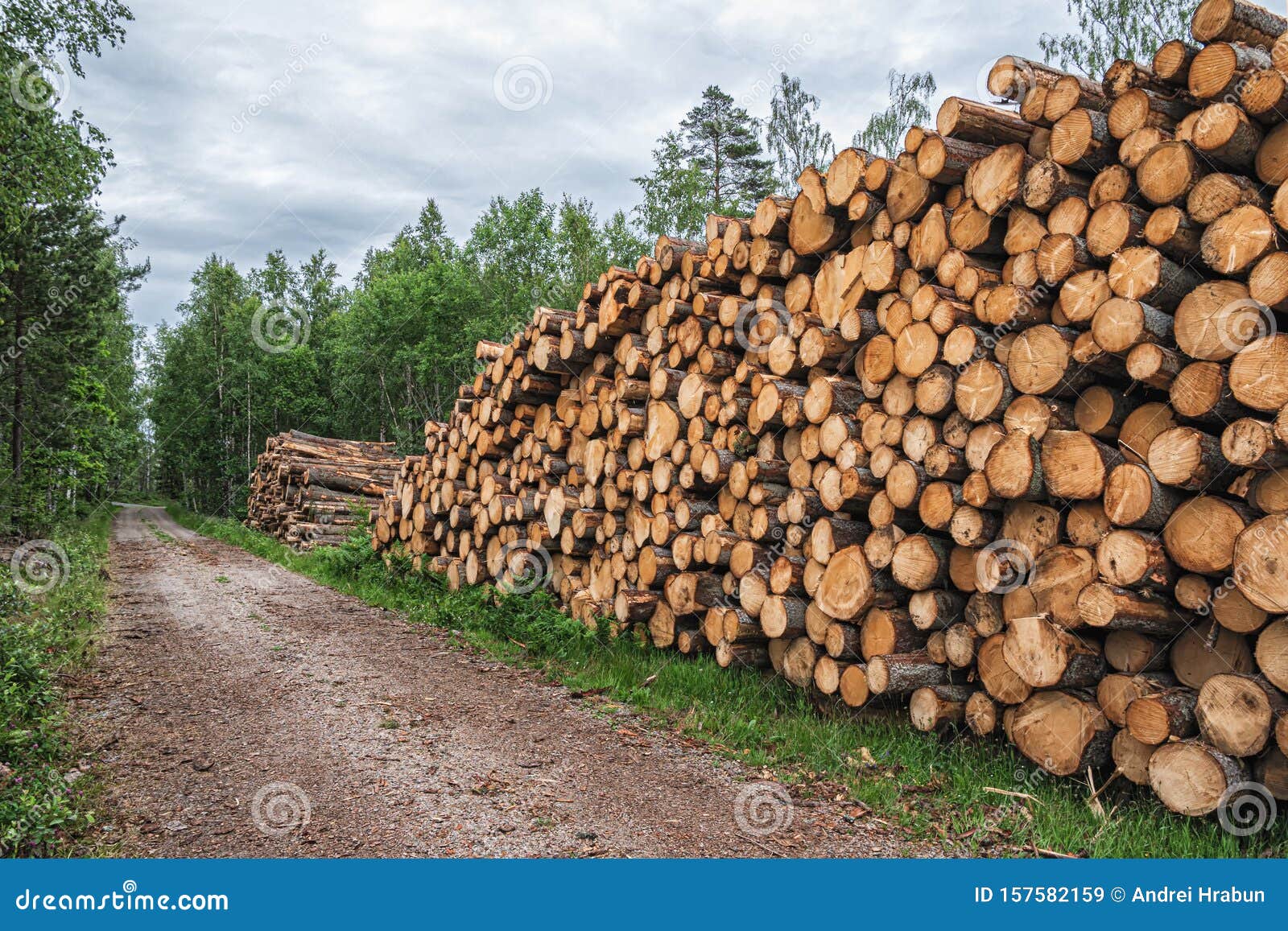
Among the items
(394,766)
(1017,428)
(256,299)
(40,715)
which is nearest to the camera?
(1017,428)

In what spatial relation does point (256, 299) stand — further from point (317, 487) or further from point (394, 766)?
point (394, 766)

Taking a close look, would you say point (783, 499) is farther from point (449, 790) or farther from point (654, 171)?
point (654, 171)

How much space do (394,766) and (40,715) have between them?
89.8 inches

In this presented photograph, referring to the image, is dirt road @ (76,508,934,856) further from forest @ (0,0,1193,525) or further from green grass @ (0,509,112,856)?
forest @ (0,0,1193,525)

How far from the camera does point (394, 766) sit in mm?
4375

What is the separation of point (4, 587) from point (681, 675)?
6696 millimetres

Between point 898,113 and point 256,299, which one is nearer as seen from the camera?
point 898,113

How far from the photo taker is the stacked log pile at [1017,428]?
349 cm

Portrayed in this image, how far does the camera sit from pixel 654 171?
26.6 m

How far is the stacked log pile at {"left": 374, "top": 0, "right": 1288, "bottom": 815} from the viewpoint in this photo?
11.4 ft

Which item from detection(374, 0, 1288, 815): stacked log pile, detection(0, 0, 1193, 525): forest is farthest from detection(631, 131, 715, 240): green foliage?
detection(374, 0, 1288, 815): stacked log pile

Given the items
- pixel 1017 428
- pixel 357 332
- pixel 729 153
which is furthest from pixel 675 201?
pixel 1017 428

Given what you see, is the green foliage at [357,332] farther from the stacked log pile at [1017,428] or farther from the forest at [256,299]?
the stacked log pile at [1017,428]

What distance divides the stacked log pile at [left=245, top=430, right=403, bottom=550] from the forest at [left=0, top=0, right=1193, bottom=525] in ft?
15.4
